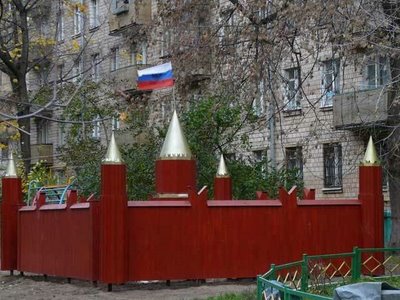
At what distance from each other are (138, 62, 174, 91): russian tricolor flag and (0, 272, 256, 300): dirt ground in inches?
191

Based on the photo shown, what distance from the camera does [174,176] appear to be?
19.1 metres

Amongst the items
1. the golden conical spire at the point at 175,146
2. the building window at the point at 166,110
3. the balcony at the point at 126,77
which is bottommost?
the golden conical spire at the point at 175,146

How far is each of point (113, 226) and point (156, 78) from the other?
15.0 feet

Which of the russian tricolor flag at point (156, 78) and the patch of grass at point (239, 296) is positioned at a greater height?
the russian tricolor flag at point (156, 78)

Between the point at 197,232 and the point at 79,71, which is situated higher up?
the point at 79,71

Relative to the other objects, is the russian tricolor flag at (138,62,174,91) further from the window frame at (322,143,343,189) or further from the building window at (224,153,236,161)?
the window frame at (322,143,343,189)

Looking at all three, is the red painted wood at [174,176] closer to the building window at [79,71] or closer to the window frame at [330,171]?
the building window at [79,71]

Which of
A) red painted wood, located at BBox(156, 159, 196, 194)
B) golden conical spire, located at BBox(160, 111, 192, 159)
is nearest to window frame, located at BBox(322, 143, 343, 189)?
golden conical spire, located at BBox(160, 111, 192, 159)

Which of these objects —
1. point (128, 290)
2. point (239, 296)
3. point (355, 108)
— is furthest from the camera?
point (355, 108)

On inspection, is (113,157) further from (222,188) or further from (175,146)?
(222,188)

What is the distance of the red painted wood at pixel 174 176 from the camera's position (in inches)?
751

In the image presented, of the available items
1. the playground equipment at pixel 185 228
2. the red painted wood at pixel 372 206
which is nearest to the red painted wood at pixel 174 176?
the playground equipment at pixel 185 228

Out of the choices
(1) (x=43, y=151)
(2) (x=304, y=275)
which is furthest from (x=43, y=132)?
(2) (x=304, y=275)

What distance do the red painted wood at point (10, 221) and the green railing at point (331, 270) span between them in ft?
29.0
